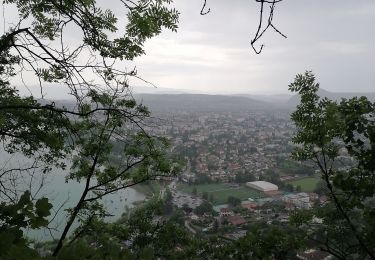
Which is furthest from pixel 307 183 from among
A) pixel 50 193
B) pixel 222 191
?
pixel 50 193

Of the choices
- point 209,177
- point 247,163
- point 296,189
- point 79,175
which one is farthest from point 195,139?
point 79,175

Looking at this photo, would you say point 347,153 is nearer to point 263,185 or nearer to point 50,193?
point 50,193

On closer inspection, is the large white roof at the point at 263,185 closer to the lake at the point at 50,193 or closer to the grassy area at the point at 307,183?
the grassy area at the point at 307,183

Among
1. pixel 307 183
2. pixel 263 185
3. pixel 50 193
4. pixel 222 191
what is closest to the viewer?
pixel 50 193

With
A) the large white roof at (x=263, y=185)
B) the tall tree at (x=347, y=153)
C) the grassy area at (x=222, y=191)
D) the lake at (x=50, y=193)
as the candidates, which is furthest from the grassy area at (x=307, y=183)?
the tall tree at (x=347, y=153)

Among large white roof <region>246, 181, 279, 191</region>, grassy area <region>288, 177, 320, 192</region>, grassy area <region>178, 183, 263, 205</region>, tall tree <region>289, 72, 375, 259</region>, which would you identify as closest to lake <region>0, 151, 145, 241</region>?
tall tree <region>289, 72, 375, 259</region>
